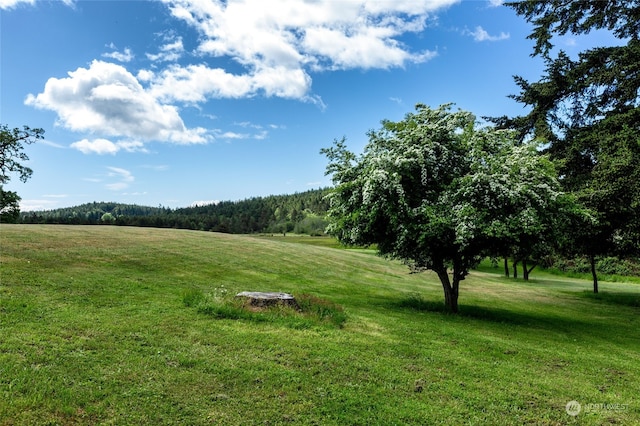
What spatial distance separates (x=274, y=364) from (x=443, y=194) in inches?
476

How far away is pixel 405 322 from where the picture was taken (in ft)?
51.4

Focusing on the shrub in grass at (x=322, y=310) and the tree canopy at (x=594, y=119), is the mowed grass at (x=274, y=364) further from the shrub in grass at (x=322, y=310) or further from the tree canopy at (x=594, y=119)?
the tree canopy at (x=594, y=119)

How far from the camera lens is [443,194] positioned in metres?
17.8

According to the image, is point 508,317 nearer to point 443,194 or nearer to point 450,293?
point 450,293

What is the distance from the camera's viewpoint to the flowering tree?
1631 centimetres

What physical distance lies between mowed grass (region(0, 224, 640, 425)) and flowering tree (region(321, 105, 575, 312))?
3667 millimetres

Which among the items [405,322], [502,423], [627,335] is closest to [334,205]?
[405,322]

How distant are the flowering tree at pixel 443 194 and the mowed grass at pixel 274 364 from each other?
3667 millimetres

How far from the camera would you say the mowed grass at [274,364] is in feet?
23.5

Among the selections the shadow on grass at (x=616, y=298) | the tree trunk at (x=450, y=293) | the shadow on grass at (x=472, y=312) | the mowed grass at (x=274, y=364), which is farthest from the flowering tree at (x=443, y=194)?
the shadow on grass at (x=616, y=298)

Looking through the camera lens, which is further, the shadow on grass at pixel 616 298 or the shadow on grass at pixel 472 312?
the shadow on grass at pixel 616 298

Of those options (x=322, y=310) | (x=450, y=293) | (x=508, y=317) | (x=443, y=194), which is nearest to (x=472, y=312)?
(x=508, y=317)

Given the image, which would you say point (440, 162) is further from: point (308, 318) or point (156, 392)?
point (156, 392)

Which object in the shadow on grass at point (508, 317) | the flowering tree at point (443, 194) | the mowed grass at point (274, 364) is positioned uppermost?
the flowering tree at point (443, 194)
